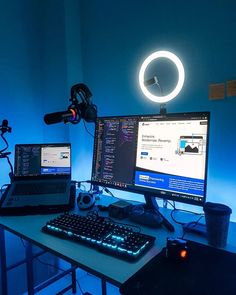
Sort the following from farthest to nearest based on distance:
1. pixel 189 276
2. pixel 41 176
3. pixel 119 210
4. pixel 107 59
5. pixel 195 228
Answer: pixel 107 59 < pixel 41 176 < pixel 119 210 < pixel 195 228 < pixel 189 276

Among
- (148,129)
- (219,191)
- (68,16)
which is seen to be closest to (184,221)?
(219,191)

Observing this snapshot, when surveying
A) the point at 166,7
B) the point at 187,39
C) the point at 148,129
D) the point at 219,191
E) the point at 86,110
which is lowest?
the point at 219,191

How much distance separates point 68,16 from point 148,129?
1156 mm

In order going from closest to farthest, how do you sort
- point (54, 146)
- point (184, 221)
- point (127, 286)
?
1. point (127, 286)
2. point (184, 221)
3. point (54, 146)

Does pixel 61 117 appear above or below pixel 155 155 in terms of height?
above

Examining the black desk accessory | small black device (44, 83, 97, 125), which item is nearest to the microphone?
small black device (44, 83, 97, 125)

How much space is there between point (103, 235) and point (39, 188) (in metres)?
0.69

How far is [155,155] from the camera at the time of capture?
45.4 inches

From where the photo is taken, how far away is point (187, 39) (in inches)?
53.8

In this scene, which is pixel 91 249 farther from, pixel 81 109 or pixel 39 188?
pixel 81 109

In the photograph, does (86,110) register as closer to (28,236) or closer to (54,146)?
(54,146)

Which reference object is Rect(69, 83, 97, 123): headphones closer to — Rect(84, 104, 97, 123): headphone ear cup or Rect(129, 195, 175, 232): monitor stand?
Rect(84, 104, 97, 123): headphone ear cup

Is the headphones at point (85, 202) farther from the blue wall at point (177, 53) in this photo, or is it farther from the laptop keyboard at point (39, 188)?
the blue wall at point (177, 53)

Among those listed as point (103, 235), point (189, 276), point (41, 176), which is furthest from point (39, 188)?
point (189, 276)
